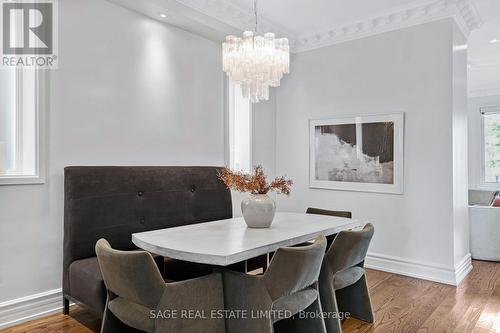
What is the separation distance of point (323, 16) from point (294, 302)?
3.18 m

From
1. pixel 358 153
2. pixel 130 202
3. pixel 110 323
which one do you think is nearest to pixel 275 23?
pixel 358 153

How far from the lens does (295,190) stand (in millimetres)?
4605

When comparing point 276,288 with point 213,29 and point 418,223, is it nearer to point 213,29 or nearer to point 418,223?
point 418,223

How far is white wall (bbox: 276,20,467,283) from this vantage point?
346 cm

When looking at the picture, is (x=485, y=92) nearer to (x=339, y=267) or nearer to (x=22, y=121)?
(x=339, y=267)

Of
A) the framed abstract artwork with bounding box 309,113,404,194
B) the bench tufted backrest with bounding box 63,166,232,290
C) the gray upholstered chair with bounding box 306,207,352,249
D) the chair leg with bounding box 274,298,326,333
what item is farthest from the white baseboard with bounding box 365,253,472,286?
the chair leg with bounding box 274,298,326,333

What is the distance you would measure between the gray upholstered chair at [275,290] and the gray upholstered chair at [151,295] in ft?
0.25

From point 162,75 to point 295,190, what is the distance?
225 centimetres

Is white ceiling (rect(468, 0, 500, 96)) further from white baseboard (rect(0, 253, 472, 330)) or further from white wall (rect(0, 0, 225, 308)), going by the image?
white wall (rect(0, 0, 225, 308))

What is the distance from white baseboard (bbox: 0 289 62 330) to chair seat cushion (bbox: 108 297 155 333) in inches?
43.8

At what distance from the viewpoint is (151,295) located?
1.67 m

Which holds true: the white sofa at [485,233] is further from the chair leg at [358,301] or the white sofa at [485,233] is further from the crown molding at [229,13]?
the crown molding at [229,13]

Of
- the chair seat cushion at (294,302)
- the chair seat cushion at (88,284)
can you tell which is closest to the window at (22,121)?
the chair seat cushion at (88,284)

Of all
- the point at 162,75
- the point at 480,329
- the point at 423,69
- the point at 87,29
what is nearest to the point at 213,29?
the point at 162,75
